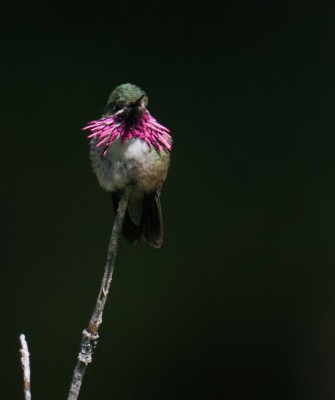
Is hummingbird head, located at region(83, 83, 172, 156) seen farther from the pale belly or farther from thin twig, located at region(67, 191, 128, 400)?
the pale belly

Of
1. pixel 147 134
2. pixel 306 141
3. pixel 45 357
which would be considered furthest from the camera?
pixel 306 141

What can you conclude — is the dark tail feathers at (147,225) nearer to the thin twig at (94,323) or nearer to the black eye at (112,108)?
the black eye at (112,108)

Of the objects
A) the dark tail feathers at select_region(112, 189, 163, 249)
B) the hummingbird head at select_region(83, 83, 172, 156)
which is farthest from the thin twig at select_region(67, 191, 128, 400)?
the dark tail feathers at select_region(112, 189, 163, 249)

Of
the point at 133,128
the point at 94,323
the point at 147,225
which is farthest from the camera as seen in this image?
the point at 147,225

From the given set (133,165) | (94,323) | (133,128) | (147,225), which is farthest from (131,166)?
(94,323)

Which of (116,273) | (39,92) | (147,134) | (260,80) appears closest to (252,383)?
(116,273)

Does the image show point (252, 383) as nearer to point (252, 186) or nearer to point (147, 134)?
point (252, 186)

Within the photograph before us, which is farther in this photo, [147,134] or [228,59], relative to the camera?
[228,59]

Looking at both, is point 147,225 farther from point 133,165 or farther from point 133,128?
point 133,128
